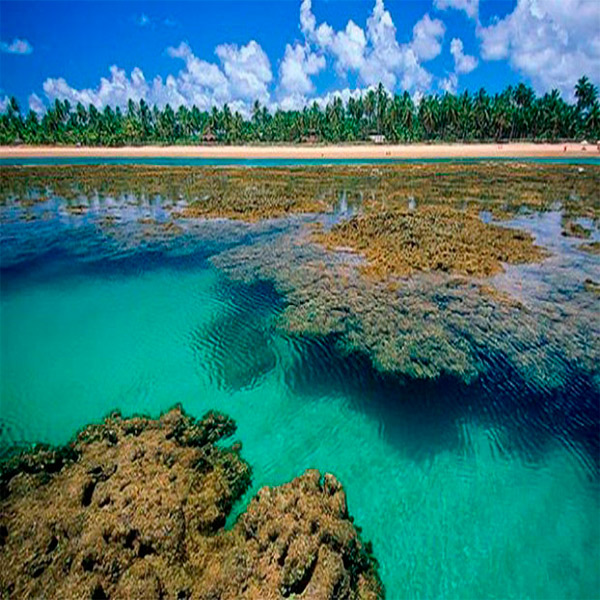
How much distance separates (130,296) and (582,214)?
134 ft

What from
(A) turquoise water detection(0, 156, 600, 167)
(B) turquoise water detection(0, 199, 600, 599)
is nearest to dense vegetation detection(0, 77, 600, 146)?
(A) turquoise water detection(0, 156, 600, 167)

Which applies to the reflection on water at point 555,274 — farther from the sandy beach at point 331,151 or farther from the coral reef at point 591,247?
the sandy beach at point 331,151

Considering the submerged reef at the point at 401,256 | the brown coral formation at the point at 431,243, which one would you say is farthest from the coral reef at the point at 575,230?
the brown coral formation at the point at 431,243

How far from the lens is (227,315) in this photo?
18.1 meters

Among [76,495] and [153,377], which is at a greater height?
[76,495]

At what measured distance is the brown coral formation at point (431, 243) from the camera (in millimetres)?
22797

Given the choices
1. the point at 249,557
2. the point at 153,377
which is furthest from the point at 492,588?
the point at 153,377

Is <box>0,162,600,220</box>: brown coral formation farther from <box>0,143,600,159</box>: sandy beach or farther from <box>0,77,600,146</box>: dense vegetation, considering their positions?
<box>0,77,600,146</box>: dense vegetation

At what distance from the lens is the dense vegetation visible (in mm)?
115125

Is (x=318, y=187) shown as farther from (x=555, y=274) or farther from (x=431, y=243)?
(x=555, y=274)

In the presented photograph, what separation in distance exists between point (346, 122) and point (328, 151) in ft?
101

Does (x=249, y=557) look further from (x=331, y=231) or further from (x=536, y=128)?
(x=536, y=128)

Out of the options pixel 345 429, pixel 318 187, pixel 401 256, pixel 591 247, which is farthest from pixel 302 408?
pixel 318 187

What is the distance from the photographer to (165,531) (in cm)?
741
